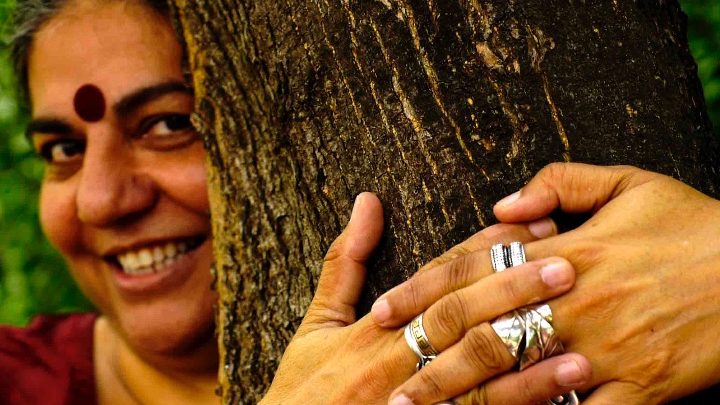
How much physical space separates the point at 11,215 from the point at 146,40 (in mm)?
3055

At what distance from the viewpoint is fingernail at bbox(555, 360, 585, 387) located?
4.62 feet

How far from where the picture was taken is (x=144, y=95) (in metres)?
2.71

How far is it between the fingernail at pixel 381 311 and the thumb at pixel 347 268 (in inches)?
6.2

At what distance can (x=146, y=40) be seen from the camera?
8.95 ft

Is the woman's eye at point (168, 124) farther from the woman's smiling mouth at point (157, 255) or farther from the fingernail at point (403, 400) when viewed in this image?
the fingernail at point (403, 400)

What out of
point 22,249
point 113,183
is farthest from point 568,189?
point 22,249

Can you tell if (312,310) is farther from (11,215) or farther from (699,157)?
(11,215)

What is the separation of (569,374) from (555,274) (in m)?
0.16

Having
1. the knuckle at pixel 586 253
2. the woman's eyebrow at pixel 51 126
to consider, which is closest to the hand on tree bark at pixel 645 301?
the knuckle at pixel 586 253

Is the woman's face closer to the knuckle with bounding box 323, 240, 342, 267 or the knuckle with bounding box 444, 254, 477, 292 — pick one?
the knuckle with bounding box 323, 240, 342, 267

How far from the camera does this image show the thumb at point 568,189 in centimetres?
154

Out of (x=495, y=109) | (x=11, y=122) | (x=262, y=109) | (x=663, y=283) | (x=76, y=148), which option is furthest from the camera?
(x=11, y=122)

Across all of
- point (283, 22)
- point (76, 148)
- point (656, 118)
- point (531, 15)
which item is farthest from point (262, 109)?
point (76, 148)

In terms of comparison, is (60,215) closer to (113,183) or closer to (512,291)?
(113,183)
